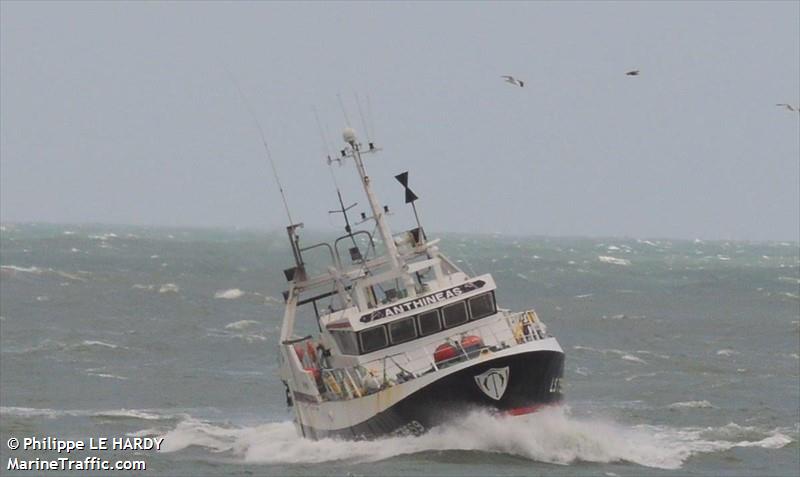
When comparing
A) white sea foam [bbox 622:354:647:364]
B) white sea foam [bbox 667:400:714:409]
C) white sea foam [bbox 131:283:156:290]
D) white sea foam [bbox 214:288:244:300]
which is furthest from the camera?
white sea foam [bbox 131:283:156:290]

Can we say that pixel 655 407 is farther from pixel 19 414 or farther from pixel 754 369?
pixel 19 414

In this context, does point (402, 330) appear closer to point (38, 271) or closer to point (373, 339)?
point (373, 339)

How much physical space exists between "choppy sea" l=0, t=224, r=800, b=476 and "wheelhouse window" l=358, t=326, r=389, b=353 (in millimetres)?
2260

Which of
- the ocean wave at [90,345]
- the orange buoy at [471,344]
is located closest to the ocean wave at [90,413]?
the orange buoy at [471,344]

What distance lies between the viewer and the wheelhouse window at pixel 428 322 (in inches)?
1342

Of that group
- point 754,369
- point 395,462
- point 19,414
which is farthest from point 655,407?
point 19,414

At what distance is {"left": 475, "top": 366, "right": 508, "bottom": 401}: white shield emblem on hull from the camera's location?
31.4 metres

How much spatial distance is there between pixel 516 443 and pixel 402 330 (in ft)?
12.9

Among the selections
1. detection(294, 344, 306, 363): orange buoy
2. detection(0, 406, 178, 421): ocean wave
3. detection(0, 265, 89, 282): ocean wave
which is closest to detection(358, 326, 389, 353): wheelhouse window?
detection(294, 344, 306, 363): orange buoy

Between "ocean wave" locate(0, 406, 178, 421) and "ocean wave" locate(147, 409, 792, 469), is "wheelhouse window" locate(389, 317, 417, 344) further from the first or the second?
"ocean wave" locate(0, 406, 178, 421)

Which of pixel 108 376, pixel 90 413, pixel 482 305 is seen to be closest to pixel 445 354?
pixel 482 305

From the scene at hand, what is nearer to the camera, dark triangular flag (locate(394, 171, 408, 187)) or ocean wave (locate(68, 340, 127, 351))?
dark triangular flag (locate(394, 171, 408, 187))

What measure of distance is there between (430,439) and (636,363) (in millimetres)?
26908

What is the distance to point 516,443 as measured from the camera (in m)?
31.9
